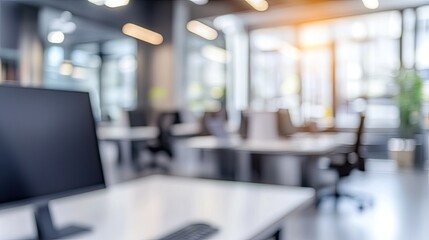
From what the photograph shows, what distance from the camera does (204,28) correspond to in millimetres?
8992

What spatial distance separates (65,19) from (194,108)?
353cm

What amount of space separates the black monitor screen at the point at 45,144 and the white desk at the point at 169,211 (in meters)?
0.20

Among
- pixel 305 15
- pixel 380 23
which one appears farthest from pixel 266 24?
pixel 380 23

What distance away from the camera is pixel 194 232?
1.21 m

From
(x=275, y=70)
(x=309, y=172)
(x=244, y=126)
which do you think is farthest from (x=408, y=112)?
(x=275, y=70)

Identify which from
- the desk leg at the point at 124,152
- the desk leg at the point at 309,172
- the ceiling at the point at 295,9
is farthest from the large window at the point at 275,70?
the desk leg at the point at 309,172

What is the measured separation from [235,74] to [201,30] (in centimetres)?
151

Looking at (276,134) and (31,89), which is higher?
(31,89)

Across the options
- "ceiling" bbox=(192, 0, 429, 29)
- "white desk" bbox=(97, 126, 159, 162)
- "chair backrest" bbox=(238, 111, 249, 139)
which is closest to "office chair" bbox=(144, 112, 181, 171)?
"white desk" bbox=(97, 126, 159, 162)

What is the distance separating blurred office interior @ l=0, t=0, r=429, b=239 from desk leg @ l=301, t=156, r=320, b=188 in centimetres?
3

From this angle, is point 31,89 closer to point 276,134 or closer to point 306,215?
point 306,215

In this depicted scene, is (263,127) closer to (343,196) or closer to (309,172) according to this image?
(309,172)

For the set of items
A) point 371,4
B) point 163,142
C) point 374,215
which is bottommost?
point 374,215

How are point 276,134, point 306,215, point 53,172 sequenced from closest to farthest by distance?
point 53,172, point 306,215, point 276,134
